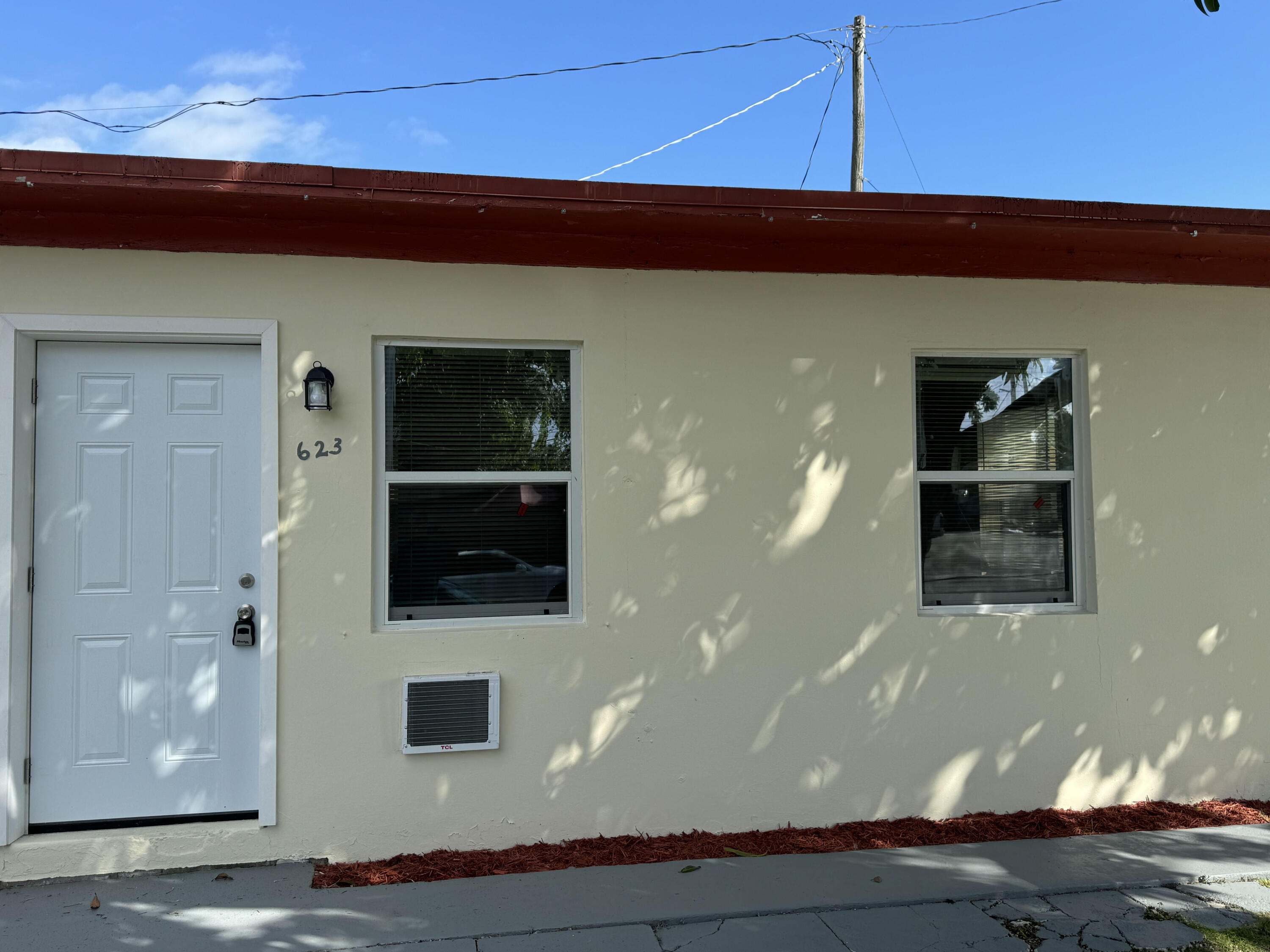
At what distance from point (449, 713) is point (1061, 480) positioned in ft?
11.3

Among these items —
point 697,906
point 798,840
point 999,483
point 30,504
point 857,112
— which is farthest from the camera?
point 857,112

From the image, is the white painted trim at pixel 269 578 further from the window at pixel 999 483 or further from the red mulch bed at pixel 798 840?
the window at pixel 999 483

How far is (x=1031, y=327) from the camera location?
181 inches

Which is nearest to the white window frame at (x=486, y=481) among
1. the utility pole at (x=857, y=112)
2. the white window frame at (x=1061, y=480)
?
the white window frame at (x=1061, y=480)

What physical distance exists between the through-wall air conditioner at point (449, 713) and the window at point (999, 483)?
2302 mm

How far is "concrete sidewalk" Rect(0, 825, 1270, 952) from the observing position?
324 centimetres

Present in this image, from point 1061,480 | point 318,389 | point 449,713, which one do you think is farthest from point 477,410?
point 1061,480

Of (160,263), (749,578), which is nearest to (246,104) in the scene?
(160,263)

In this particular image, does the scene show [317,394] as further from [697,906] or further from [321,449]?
[697,906]

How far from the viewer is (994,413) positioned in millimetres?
4648

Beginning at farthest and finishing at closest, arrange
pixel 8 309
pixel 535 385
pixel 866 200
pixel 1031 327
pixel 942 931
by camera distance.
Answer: pixel 1031 327 → pixel 535 385 → pixel 866 200 → pixel 8 309 → pixel 942 931

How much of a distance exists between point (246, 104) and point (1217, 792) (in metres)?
8.84

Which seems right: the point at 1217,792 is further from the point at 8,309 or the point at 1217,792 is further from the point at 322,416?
the point at 8,309

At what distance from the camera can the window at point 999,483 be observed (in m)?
4.59
